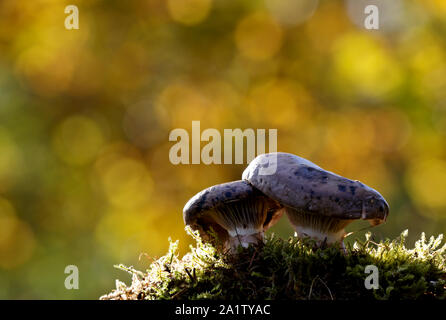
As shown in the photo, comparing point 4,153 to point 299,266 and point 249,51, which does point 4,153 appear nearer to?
point 249,51

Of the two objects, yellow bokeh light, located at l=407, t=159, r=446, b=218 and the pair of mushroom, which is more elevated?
the pair of mushroom

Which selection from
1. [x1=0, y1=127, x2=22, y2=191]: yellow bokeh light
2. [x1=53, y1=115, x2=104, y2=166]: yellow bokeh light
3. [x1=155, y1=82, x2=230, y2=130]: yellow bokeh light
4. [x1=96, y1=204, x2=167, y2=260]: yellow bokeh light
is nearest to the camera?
[x1=0, y1=127, x2=22, y2=191]: yellow bokeh light

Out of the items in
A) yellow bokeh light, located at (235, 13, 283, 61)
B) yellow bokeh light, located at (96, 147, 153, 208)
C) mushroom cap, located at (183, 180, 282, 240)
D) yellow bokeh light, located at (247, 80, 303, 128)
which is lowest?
yellow bokeh light, located at (96, 147, 153, 208)
